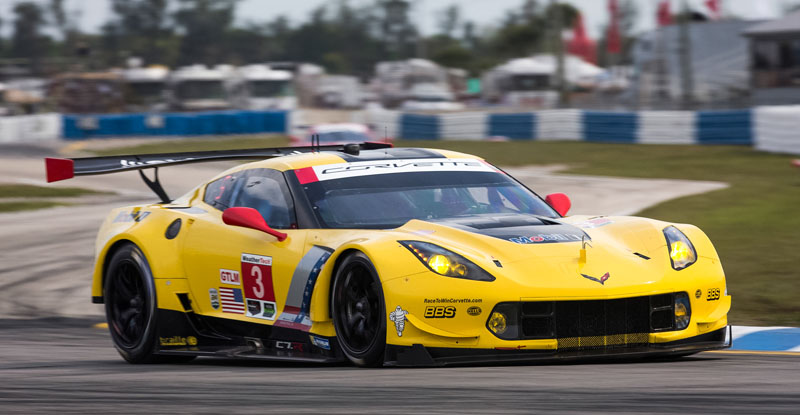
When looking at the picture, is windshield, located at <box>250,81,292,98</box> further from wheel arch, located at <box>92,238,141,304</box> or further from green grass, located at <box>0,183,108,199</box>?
wheel arch, located at <box>92,238,141,304</box>

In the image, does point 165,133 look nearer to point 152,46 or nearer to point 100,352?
point 100,352

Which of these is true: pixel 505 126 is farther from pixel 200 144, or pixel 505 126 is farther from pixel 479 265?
pixel 479 265

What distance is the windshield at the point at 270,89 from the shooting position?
5953 cm

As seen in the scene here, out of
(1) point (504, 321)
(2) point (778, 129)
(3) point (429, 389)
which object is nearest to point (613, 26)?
(2) point (778, 129)

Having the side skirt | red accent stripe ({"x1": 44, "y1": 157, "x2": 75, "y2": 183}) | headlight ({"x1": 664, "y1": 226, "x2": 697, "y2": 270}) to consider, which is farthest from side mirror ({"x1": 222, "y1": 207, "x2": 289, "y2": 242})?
headlight ({"x1": 664, "y1": 226, "x2": 697, "y2": 270})

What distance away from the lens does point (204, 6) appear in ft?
322

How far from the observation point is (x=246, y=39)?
327 ft

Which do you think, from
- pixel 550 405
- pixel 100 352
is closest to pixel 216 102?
pixel 100 352

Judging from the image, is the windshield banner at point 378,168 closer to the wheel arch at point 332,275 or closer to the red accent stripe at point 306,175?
the red accent stripe at point 306,175

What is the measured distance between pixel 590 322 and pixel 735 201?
1209cm

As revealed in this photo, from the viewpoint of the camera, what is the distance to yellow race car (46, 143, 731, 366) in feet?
18.0

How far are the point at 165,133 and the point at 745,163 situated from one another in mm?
28076

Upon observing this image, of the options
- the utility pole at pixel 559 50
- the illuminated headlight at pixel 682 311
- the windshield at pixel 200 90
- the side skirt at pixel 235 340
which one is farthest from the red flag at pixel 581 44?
the illuminated headlight at pixel 682 311

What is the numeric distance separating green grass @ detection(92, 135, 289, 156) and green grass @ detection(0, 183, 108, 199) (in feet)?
44.2
